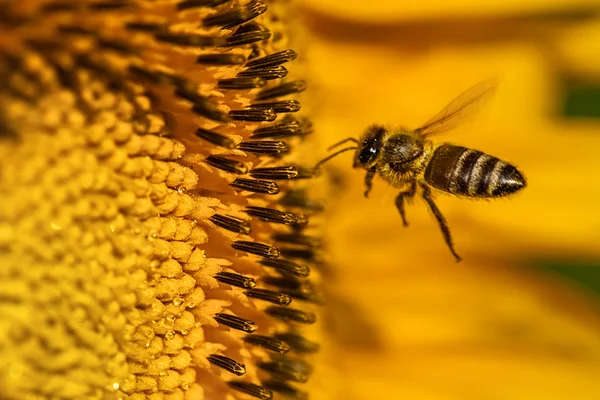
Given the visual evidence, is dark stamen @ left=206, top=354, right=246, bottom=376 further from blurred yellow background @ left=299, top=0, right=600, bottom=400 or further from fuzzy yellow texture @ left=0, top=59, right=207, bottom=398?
blurred yellow background @ left=299, top=0, right=600, bottom=400

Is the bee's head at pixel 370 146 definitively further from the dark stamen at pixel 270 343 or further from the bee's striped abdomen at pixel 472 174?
the dark stamen at pixel 270 343

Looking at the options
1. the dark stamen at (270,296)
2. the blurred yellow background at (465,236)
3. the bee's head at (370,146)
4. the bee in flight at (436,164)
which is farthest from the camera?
the blurred yellow background at (465,236)

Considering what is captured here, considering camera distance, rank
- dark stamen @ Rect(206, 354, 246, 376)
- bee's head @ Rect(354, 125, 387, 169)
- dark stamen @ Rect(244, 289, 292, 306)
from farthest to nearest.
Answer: bee's head @ Rect(354, 125, 387, 169) → dark stamen @ Rect(244, 289, 292, 306) → dark stamen @ Rect(206, 354, 246, 376)

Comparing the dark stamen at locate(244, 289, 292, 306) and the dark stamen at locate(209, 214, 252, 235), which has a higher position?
the dark stamen at locate(209, 214, 252, 235)

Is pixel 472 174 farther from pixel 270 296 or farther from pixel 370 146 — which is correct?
pixel 270 296

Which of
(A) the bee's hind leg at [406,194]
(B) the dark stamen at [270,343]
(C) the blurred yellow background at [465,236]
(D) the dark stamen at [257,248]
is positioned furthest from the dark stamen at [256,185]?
(C) the blurred yellow background at [465,236]

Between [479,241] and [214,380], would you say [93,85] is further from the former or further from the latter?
[479,241]

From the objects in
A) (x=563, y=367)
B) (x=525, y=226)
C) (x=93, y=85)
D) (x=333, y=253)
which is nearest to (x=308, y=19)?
(x=333, y=253)

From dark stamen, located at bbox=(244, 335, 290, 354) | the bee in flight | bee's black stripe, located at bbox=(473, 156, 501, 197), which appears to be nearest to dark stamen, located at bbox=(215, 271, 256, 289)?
dark stamen, located at bbox=(244, 335, 290, 354)

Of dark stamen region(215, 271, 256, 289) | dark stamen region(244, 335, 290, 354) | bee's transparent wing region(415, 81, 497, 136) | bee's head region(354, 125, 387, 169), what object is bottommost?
dark stamen region(244, 335, 290, 354)
